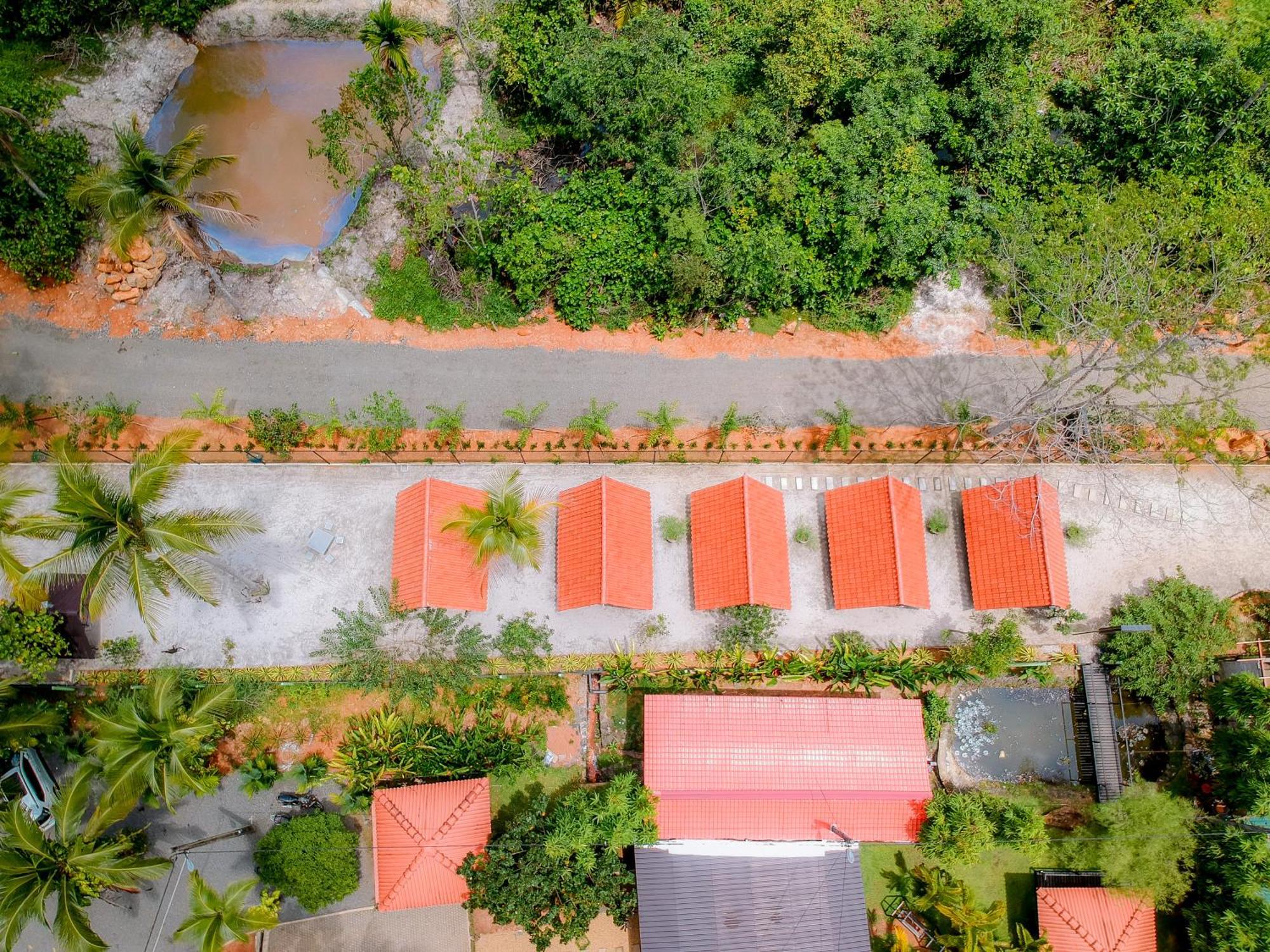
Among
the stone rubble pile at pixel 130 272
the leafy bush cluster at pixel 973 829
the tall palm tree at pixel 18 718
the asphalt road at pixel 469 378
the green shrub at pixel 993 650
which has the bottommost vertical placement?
the leafy bush cluster at pixel 973 829

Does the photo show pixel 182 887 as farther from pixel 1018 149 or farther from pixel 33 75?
pixel 1018 149

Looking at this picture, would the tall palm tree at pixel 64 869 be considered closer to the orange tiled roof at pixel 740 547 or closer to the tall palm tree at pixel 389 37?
the orange tiled roof at pixel 740 547

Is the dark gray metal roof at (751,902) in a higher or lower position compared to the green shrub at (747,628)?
lower

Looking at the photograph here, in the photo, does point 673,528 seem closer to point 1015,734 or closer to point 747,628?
point 747,628

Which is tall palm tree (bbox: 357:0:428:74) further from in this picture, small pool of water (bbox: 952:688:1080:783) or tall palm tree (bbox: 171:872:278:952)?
small pool of water (bbox: 952:688:1080:783)

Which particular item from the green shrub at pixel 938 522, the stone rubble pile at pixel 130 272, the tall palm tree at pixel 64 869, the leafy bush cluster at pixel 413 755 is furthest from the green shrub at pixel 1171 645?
the stone rubble pile at pixel 130 272

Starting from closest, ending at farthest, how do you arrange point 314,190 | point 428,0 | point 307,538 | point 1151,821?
point 1151,821 < point 307,538 < point 314,190 < point 428,0

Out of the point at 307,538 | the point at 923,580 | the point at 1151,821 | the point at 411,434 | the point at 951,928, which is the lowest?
the point at 951,928

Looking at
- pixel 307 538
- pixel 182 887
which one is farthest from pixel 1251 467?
pixel 182 887
